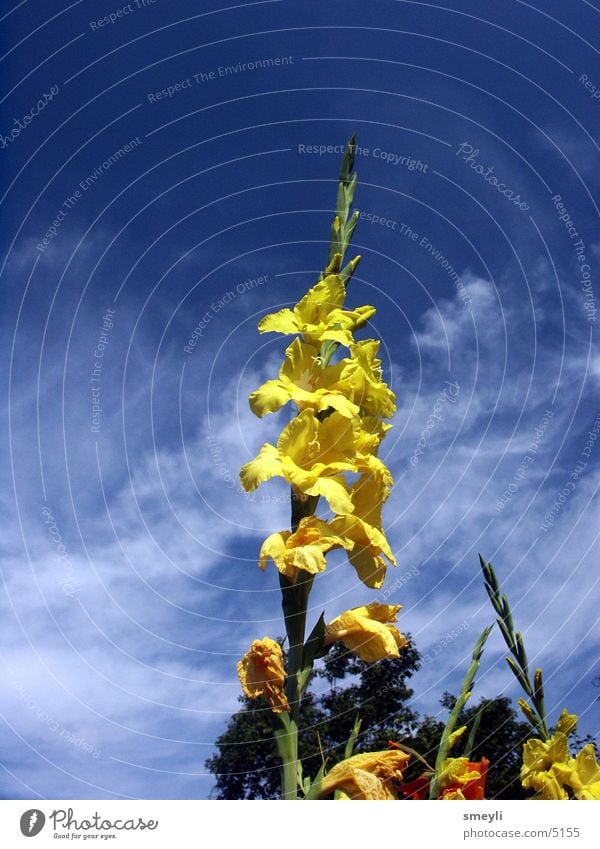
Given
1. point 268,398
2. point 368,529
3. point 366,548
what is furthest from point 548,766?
point 268,398

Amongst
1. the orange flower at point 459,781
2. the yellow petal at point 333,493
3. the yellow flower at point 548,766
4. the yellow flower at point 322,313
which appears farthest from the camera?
the yellow flower at point 548,766

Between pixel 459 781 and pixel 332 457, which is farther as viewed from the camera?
pixel 459 781

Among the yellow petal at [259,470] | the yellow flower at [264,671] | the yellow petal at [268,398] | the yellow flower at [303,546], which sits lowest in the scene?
the yellow flower at [264,671]

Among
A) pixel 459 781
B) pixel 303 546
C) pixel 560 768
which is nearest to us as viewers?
pixel 303 546

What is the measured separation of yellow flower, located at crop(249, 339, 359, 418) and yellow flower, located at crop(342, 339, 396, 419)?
3 cm

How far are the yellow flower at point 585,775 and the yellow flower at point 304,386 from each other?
292cm

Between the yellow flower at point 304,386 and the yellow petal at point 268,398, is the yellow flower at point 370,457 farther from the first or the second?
Answer: the yellow petal at point 268,398

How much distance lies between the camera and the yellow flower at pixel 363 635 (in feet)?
9.45

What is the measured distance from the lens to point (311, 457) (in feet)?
9.23

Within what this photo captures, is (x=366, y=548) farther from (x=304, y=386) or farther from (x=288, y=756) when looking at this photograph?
(x=288, y=756)

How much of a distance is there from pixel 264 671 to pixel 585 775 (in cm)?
261

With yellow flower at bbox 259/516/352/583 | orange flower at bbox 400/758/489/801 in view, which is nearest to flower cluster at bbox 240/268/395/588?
yellow flower at bbox 259/516/352/583

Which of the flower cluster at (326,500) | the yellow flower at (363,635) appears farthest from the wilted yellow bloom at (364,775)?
the yellow flower at (363,635)
